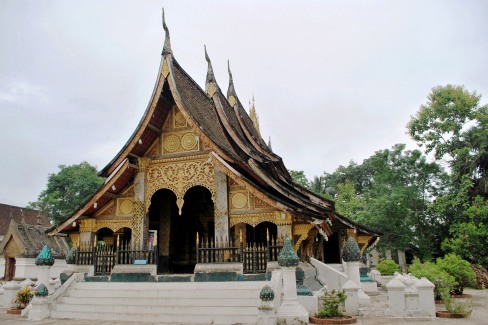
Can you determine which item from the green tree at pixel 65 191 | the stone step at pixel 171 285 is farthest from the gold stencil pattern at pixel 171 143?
the green tree at pixel 65 191

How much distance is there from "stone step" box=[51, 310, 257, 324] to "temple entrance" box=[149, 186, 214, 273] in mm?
3781

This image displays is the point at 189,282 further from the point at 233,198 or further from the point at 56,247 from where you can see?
the point at 56,247

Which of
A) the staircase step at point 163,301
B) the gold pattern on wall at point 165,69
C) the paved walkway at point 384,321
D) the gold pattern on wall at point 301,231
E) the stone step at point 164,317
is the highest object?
the gold pattern on wall at point 165,69

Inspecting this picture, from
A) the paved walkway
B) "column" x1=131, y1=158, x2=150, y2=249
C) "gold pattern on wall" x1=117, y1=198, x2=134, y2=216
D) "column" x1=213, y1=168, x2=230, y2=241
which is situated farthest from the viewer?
"gold pattern on wall" x1=117, y1=198, x2=134, y2=216

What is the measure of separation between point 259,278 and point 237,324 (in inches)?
72.0

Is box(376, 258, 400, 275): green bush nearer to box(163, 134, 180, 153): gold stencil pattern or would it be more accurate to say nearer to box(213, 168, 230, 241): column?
box(213, 168, 230, 241): column

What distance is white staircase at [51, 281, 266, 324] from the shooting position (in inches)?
338

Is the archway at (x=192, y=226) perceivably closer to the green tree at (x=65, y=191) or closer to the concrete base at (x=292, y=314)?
the concrete base at (x=292, y=314)

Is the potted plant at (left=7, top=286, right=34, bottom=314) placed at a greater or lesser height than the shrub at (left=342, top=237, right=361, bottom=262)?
lesser

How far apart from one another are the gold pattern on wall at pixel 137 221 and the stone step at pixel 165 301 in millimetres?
1928

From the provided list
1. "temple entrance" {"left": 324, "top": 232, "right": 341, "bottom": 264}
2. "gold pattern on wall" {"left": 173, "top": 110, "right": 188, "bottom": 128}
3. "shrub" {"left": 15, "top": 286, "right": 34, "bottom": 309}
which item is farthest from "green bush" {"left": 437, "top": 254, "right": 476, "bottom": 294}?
"shrub" {"left": 15, "top": 286, "right": 34, "bottom": 309}

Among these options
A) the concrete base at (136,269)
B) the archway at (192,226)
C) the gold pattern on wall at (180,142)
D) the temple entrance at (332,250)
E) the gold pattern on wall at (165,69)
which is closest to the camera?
the concrete base at (136,269)

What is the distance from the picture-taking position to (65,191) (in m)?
39.2

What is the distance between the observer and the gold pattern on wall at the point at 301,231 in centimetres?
1002
